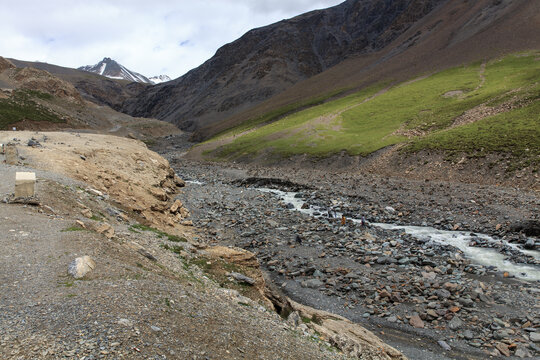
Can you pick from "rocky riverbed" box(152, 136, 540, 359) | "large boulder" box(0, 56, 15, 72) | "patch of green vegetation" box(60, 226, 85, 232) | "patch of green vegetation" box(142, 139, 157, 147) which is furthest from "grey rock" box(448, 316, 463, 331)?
"large boulder" box(0, 56, 15, 72)

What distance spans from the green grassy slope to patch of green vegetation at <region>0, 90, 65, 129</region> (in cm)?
5395

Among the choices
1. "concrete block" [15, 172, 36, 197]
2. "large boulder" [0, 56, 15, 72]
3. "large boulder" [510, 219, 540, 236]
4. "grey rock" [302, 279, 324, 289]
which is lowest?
"grey rock" [302, 279, 324, 289]

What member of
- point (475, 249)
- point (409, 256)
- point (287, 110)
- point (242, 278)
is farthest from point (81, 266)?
A: point (287, 110)

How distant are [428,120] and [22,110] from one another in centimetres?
11693

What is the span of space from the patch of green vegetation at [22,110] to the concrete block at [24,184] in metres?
97.2

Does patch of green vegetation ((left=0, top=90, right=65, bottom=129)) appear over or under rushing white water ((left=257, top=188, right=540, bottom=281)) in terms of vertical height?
over

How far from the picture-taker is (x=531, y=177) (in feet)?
135

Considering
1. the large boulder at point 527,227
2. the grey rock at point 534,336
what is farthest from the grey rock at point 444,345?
the large boulder at point 527,227

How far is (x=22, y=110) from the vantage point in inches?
4102

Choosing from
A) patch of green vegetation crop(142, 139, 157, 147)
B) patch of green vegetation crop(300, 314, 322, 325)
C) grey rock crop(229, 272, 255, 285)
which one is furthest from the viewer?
patch of green vegetation crop(142, 139, 157, 147)

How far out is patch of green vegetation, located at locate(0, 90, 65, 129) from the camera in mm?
96412

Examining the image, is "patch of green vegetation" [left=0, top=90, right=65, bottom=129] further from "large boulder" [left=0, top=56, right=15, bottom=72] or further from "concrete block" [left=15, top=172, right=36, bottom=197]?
"concrete block" [left=15, top=172, right=36, bottom=197]

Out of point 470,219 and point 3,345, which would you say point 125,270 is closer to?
point 3,345

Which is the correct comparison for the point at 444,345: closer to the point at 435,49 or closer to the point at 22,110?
the point at 22,110
